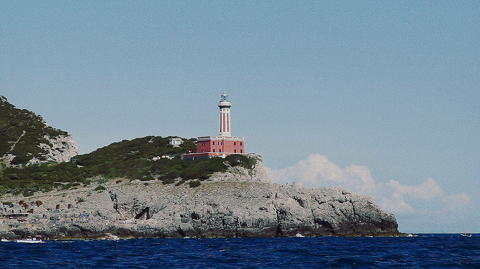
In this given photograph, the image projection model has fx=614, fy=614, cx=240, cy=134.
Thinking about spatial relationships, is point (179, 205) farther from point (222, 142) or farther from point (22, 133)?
point (22, 133)

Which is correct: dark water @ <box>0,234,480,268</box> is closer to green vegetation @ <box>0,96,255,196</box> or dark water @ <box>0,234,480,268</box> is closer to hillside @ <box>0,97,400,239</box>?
hillside @ <box>0,97,400,239</box>

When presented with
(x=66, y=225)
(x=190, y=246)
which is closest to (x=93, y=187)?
(x=66, y=225)

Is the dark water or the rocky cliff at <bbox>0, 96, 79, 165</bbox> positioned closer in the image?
the dark water

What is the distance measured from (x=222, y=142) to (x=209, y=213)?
2942 centimetres

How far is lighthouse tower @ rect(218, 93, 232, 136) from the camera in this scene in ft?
373

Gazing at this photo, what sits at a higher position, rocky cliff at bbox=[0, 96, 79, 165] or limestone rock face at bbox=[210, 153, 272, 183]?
rocky cliff at bbox=[0, 96, 79, 165]

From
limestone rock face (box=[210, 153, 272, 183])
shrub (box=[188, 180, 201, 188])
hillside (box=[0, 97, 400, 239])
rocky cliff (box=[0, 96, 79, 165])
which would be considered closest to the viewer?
hillside (box=[0, 97, 400, 239])

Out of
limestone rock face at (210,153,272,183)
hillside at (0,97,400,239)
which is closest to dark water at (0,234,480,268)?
hillside at (0,97,400,239)

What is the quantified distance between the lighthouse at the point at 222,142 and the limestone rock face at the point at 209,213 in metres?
17.2

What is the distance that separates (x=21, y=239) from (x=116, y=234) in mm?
12204

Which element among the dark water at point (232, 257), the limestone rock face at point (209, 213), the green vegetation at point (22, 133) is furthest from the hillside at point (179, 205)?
the green vegetation at point (22, 133)

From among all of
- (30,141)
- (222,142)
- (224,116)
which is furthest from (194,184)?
(30,141)

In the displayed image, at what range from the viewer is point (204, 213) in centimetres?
8556

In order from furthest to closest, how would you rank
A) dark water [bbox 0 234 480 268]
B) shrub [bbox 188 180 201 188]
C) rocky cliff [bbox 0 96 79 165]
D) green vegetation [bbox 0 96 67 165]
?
green vegetation [bbox 0 96 67 165]
rocky cliff [bbox 0 96 79 165]
shrub [bbox 188 180 201 188]
dark water [bbox 0 234 480 268]
